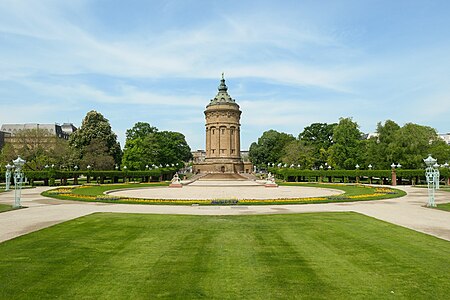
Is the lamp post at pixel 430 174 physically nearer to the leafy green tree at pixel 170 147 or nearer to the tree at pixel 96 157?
the tree at pixel 96 157

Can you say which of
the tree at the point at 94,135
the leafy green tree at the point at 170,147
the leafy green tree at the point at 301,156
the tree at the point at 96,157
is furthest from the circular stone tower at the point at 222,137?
the tree at the point at 96,157

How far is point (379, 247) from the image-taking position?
11.2 metres

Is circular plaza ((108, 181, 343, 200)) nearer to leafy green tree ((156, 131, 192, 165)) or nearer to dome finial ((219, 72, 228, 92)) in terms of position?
leafy green tree ((156, 131, 192, 165))

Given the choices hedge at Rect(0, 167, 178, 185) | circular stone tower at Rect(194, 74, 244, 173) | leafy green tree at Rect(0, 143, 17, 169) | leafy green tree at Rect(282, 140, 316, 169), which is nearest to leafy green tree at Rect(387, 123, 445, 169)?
leafy green tree at Rect(282, 140, 316, 169)

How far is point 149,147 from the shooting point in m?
80.2

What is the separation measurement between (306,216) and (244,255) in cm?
874

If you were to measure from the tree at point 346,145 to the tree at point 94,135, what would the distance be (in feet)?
150

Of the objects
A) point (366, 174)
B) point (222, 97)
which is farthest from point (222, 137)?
point (366, 174)

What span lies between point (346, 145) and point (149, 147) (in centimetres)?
4209

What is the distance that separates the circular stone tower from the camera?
106 metres

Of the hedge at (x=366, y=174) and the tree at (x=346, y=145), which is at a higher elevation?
the tree at (x=346, y=145)

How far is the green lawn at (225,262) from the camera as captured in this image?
7461 mm

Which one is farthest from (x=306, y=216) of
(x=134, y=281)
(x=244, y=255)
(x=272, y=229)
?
(x=134, y=281)

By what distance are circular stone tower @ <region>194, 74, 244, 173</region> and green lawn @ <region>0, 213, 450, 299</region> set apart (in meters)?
90.4
